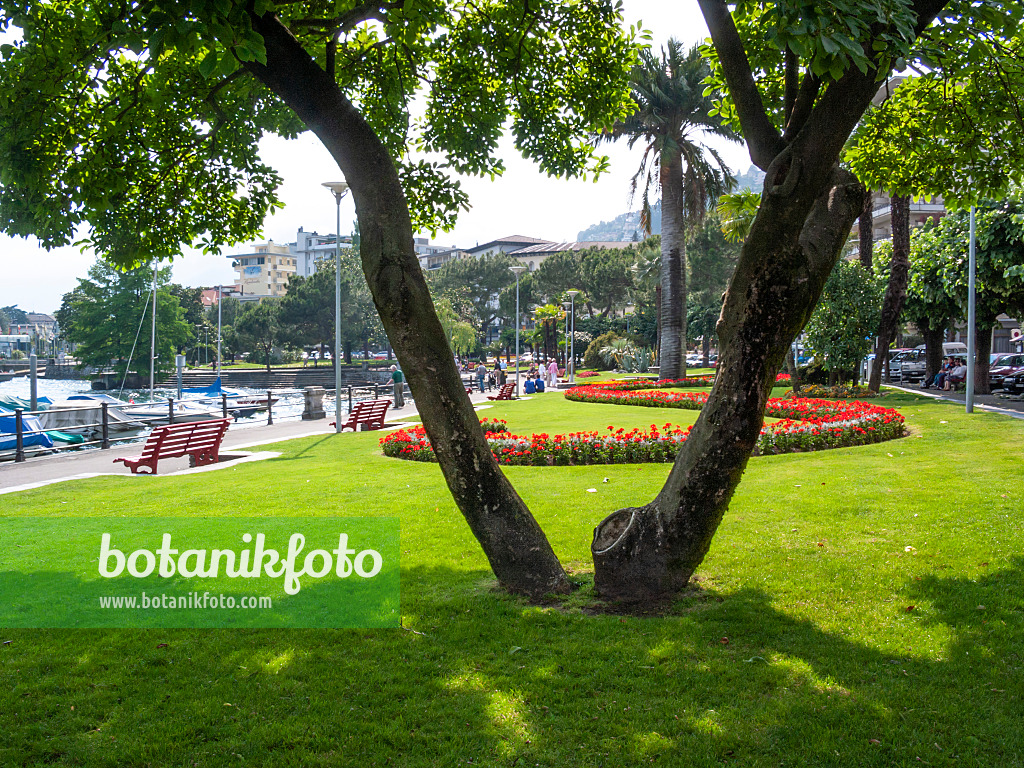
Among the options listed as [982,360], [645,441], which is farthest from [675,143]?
[645,441]

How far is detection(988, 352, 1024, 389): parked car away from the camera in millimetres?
28470

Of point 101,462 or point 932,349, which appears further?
point 932,349

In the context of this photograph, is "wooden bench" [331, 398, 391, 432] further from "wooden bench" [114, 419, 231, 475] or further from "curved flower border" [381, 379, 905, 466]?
"curved flower border" [381, 379, 905, 466]

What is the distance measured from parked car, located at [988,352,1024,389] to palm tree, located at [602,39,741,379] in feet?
39.0

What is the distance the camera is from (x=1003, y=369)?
30.6m

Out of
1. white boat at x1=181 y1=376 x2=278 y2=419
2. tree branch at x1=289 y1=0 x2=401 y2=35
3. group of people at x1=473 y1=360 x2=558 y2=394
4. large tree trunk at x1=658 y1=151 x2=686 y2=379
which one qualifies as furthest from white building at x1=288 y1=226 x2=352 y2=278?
tree branch at x1=289 y1=0 x2=401 y2=35

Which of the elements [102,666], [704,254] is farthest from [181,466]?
[704,254]

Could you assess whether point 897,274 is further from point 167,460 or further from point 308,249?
point 308,249

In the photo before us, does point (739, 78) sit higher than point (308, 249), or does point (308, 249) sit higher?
point (308, 249)

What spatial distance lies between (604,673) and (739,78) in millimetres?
3888

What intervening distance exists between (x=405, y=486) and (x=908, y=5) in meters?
8.14

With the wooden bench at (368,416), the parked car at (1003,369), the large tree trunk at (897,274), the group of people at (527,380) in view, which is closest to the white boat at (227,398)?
the group of people at (527,380)

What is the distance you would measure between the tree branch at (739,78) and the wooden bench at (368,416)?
1674 cm

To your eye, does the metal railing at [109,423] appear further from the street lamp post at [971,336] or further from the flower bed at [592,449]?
the street lamp post at [971,336]
